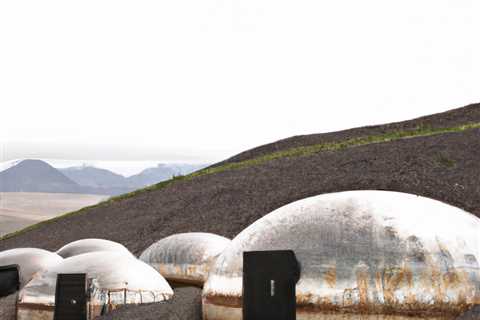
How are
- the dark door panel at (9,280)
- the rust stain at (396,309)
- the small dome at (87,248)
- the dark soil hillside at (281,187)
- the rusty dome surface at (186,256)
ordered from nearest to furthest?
1. the rust stain at (396,309)
2. the dark door panel at (9,280)
3. the rusty dome surface at (186,256)
4. the small dome at (87,248)
5. the dark soil hillside at (281,187)

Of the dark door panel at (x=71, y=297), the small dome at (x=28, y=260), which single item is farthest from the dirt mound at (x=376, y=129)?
the dark door panel at (x=71, y=297)

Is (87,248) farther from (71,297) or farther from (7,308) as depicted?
(71,297)

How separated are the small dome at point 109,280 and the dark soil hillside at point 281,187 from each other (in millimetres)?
10975

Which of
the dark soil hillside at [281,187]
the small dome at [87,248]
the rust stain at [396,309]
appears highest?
the dark soil hillside at [281,187]

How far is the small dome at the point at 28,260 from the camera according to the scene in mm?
14266

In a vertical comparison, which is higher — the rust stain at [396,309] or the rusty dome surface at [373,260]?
the rusty dome surface at [373,260]

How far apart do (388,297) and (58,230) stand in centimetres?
2748

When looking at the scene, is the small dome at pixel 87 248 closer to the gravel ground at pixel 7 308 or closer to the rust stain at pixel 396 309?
the gravel ground at pixel 7 308

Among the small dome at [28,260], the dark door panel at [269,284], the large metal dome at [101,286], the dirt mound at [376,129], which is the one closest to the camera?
the dark door panel at [269,284]

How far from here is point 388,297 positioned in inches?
293

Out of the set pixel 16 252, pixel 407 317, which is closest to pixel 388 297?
pixel 407 317

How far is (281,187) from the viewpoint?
2580 cm

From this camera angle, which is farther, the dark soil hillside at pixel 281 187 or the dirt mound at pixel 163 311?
the dark soil hillside at pixel 281 187

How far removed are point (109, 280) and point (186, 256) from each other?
490cm
